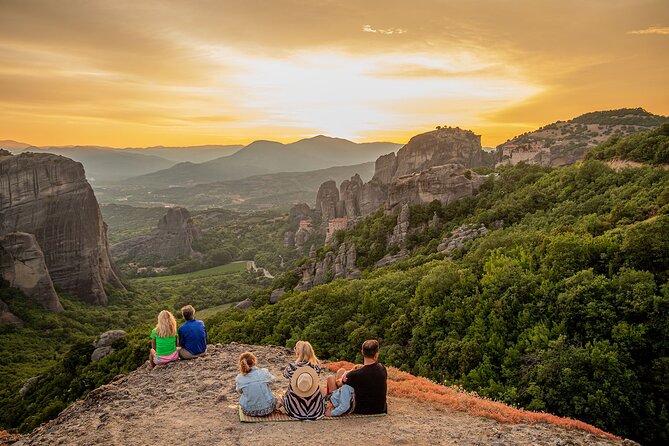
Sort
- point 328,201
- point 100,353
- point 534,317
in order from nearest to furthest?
point 534,317, point 100,353, point 328,201

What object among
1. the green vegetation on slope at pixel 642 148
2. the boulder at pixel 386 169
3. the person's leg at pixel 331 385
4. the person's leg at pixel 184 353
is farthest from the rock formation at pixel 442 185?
the boulder at pixel 386 169

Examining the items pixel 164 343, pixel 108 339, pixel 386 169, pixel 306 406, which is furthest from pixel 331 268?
pixel 386 169

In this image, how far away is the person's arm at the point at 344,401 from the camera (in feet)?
31.3

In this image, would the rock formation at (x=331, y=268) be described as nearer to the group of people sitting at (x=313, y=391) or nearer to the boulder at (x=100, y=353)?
the boulder at (x=100, y=353)

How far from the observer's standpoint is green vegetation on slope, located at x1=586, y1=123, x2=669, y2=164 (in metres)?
25.8

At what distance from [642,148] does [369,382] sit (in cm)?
2771

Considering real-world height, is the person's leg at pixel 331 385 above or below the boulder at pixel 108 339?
above

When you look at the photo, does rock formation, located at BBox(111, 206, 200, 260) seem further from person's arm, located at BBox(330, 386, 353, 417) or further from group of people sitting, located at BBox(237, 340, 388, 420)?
person's arm, located at BBox(330, 386, 353, 417)

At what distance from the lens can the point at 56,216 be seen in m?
70.6

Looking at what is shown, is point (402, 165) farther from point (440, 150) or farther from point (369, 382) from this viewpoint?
point (369, 382)

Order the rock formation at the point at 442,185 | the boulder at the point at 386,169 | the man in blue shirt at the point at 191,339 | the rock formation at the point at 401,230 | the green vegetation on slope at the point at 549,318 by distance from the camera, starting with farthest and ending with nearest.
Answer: the boulder at the point at 386,169 → the rock formation at the point at 442,185 → the rock formation at the point at 401,230 → the man in blue shirt at the point at 191,339 → the green vegetation on slope at the point at 549,318

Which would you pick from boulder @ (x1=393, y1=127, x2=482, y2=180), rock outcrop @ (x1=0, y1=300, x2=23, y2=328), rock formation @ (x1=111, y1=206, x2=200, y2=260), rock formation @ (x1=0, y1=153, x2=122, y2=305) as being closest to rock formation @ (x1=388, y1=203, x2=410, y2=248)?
rock outcrop @ (x1=0, y1=300, x2=23, y2=328)

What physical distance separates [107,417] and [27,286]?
60.3m

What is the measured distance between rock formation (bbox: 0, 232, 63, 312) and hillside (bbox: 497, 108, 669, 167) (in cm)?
7407
